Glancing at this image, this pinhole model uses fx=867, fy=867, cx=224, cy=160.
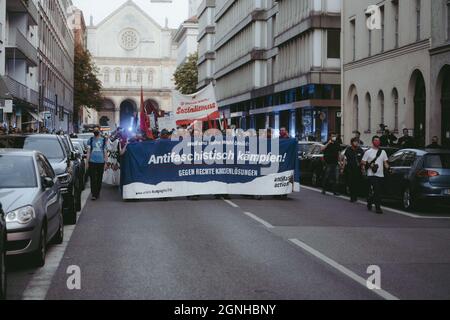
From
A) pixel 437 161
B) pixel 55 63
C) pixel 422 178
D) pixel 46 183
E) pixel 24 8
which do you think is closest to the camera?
pixel 46 183

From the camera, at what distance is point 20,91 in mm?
47031

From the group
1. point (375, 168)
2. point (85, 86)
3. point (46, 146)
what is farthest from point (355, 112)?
point (85, 86)

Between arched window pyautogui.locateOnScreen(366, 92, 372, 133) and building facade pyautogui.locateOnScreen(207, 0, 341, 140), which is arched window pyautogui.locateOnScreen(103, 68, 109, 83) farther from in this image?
arched window pyautogui.locateOnScreen(366, 92, 372, 133)

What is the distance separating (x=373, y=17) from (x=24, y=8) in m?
19.6

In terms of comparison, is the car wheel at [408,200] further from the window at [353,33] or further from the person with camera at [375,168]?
the window at [353,33]

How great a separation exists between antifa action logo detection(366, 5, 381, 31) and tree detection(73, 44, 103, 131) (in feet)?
202

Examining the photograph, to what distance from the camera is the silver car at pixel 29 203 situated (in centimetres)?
965

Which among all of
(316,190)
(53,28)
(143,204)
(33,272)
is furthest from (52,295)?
(53,28)

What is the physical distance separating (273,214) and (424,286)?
27.0 ft

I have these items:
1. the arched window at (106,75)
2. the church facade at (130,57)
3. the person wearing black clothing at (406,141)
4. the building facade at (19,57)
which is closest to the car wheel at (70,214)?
the person wearing black clothing at (406,141)

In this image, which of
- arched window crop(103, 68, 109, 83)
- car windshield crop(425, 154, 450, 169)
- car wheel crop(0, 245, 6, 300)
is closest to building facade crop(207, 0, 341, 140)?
car windshield crop(425, 154, 450, 169)

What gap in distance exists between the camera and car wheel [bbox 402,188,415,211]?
18.8 meters

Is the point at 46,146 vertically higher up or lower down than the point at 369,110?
lower down

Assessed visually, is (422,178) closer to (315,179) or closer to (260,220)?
(260,220)
